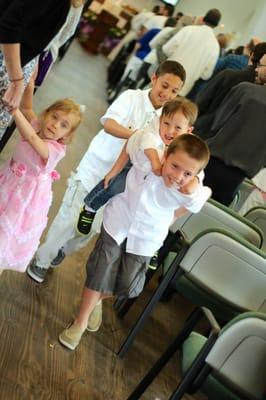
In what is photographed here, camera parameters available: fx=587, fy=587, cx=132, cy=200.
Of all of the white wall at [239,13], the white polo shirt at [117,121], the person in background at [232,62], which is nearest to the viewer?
the white polo shirt at [117,121]

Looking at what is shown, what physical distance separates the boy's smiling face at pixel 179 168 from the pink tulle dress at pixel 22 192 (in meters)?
0.43

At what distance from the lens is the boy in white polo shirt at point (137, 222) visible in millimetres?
2264

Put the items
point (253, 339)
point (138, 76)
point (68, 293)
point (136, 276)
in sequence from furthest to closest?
point (138, 76), point (68, 293), point (136, 276), point (253, 339)

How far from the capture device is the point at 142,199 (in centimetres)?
234

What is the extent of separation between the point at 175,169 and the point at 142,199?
0.19 meters

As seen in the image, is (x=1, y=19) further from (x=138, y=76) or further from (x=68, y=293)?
(x=138, y=76)

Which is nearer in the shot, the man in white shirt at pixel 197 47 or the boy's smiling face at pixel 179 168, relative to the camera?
the boy's smiling face at pixel 179 168

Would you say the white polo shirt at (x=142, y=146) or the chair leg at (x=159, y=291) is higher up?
the white polo shirt at (x=142, y=146)

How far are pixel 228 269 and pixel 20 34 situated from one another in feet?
4.56

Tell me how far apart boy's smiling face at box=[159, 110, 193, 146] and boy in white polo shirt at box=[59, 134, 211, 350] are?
0.17 meters

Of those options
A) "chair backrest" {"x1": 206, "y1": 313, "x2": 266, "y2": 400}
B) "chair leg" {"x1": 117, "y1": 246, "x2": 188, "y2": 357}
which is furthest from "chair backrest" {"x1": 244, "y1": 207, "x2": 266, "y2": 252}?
"chair backrest" {"x1": 206, "y1": 313, "x2": 266, "y2": 400}

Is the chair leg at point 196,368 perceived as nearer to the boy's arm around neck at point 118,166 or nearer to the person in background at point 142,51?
the boy's arm around neck at point 118,166

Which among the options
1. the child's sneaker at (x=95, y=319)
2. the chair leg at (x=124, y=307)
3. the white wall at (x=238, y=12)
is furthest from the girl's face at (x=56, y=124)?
the white wall at (x=238, y=12)

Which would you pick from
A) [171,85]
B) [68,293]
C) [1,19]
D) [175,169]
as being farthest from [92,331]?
[1,19]
